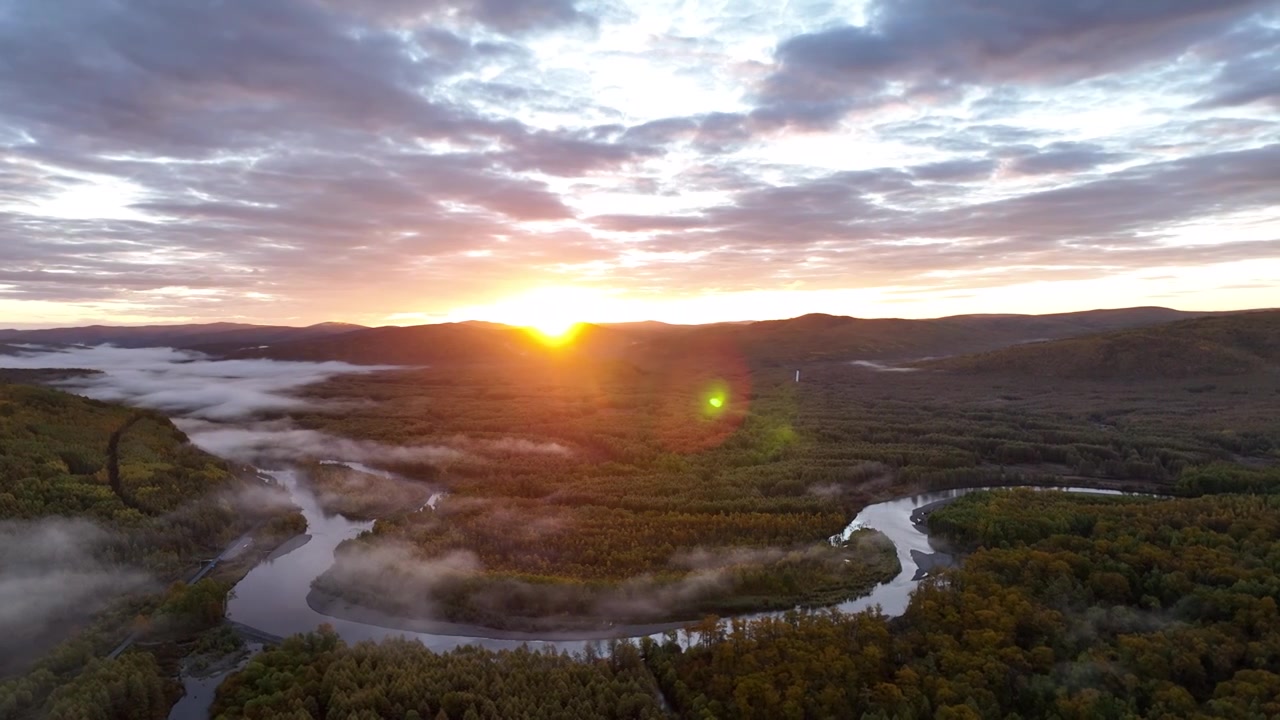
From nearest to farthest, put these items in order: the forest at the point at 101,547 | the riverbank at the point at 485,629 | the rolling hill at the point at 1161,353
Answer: the forest at the point at 101,547, the riverbank at the point at 485,629, the rolling hill at the point at 1161,353

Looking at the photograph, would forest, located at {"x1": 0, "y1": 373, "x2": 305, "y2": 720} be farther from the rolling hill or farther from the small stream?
the rolling hill

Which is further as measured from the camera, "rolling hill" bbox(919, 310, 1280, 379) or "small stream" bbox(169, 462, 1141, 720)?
"rolling hill" bbox(919, 310, 1280, 379)

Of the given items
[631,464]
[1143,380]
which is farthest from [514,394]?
[1143,380]

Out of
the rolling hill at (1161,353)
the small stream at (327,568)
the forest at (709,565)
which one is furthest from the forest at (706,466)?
the rolling hill at (1161,353)

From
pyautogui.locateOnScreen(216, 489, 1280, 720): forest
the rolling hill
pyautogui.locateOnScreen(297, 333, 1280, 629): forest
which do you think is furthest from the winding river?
the rolling hill

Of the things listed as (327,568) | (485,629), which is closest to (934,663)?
(485,629)

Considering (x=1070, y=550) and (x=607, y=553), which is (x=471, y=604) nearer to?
(x=607, y=553)

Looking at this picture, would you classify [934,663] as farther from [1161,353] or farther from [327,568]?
[1161,353]

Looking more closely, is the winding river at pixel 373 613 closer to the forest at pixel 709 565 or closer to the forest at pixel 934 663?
the forest at pixel 709 565
